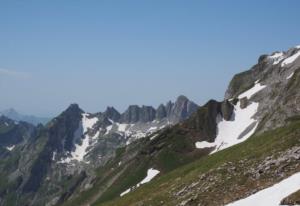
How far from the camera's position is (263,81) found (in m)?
175

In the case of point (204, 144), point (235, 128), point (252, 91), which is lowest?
Answer: point (204, 144)

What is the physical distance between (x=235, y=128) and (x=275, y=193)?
116699 millimetres

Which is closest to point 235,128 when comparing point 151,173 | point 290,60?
A: point 151,173

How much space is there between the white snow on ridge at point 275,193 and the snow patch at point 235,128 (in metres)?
102

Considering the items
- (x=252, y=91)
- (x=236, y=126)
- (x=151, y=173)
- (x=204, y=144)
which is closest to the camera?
(x=151, y=173)

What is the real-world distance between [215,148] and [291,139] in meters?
96.7

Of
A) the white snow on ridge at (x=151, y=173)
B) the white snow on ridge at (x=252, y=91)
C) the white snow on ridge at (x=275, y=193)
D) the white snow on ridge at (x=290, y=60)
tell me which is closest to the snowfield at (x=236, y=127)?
the white snow on ridge at (x=252, y=91)

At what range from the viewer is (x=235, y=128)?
153 m

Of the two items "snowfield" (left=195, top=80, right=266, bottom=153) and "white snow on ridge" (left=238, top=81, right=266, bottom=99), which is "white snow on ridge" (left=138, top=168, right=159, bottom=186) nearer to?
"snowfield" (left=195, top=80, right=266, bottom=153)

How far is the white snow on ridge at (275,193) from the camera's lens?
Result: 119 feet

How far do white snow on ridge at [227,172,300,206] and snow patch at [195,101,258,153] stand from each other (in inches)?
4024

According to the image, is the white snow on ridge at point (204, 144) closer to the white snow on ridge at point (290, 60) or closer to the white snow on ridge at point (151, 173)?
the white snow on ridge at point (151, 173)

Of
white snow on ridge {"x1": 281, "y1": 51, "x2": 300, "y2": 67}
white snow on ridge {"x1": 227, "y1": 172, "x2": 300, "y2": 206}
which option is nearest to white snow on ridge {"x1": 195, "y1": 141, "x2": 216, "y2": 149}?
white snow on ridge {"x1": 281, "y1": 51, "x2": 300, "y2": 67}

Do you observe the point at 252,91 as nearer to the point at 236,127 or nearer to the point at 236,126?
the point at 236,126
